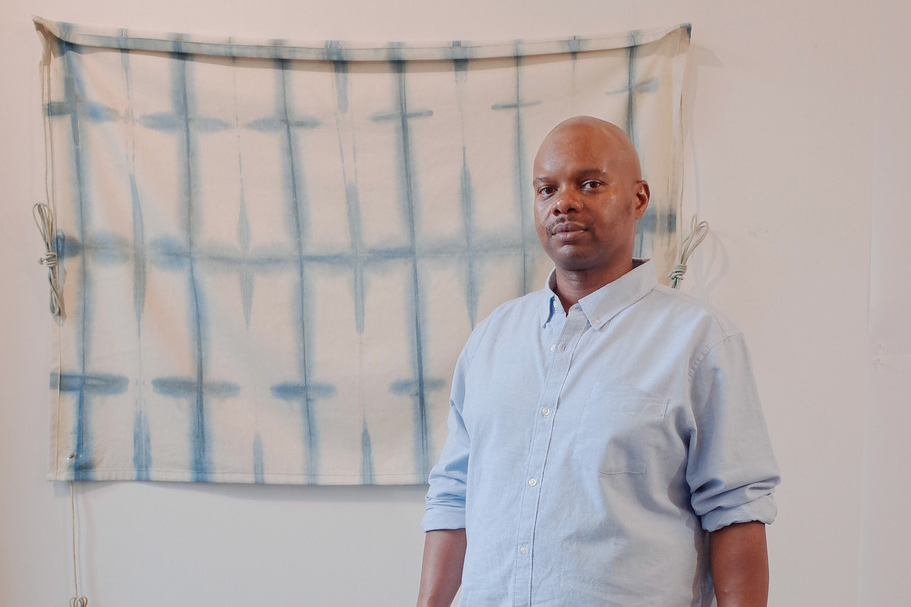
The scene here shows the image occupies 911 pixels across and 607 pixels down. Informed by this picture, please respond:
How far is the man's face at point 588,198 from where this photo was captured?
96 centimetres

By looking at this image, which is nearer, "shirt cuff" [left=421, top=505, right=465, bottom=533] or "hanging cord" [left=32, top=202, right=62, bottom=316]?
"shirt cuff" [left=421, top=505, right=465, bottom=533]

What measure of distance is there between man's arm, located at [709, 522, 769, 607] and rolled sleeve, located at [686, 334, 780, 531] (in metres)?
0.02

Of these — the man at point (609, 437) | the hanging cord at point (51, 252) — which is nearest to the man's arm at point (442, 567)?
the man at point (609, 437)

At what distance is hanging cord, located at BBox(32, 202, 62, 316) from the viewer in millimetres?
1542

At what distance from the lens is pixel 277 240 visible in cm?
153

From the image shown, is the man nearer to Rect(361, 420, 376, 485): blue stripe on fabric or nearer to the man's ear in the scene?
the man's ear

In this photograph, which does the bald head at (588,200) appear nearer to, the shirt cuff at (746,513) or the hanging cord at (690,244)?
the shirt cuff at (746,513)

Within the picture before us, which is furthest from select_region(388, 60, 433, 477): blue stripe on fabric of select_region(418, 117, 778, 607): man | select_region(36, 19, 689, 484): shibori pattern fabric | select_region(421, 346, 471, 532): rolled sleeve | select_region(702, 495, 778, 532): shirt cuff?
select_region(702, 495, 778, 532): shirt cuff

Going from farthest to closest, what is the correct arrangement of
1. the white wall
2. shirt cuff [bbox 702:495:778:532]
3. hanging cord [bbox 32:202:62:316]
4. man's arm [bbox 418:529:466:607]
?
hanging cord [bbox 32:202:62:316]
the white wall
man's arm [bbox 418:529:466:607]
shirt cuff [bbox 702:495:778:532]

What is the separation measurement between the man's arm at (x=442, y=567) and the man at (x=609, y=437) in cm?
11

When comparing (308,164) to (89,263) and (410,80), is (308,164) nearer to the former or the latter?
(410,80)

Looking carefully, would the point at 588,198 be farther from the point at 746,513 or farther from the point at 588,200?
the point at 746,513

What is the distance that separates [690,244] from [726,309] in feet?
0.48

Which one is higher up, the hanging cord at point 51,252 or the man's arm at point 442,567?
the hanging cord at point 51,252
